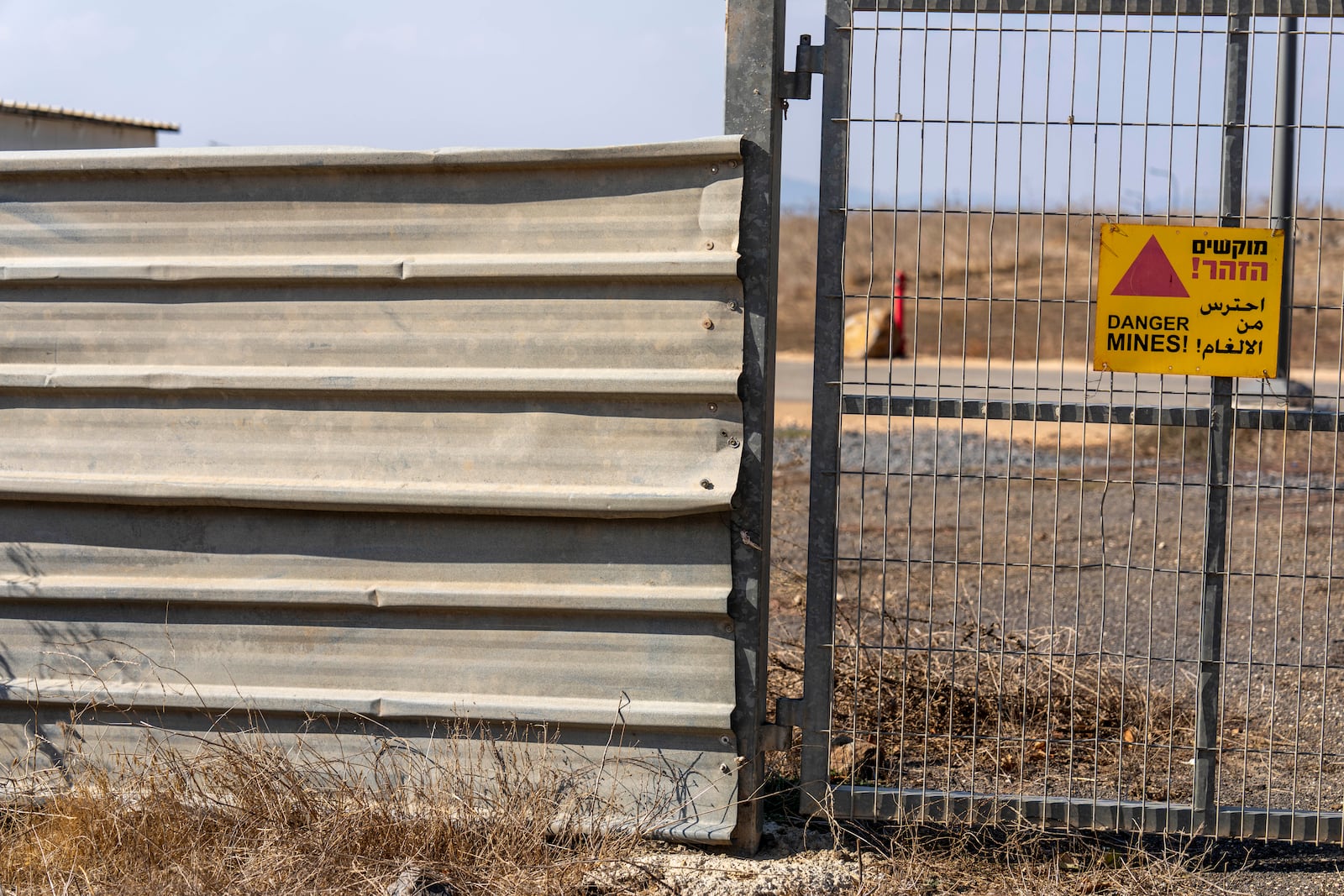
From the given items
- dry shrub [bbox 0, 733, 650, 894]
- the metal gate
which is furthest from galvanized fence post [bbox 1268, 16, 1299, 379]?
dry shrub [bbox 0, 733, 650, 894]

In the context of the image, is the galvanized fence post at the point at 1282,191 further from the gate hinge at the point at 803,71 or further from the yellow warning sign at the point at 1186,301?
the gate hinge at the point at 803,71

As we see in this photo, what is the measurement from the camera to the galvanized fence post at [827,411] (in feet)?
11.1

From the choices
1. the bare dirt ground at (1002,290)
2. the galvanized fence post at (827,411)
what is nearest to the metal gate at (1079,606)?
the galvanized fence post at (827,411)

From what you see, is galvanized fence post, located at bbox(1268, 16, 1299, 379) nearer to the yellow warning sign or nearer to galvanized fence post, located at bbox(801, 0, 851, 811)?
the yellow warning sign

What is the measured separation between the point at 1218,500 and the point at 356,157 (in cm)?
266

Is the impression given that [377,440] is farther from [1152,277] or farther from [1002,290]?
[1002,290]

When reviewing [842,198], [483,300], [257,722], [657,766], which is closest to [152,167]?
[483,300]

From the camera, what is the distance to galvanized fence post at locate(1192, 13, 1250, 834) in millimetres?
3305

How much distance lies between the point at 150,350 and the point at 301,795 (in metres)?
1.44

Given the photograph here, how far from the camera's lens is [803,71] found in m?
3.42

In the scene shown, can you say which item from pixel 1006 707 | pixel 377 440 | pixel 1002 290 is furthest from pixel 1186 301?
pixel 1002 290

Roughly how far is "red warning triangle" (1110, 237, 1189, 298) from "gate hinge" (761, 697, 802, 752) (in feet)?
4.90

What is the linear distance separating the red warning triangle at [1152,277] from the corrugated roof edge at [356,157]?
3.78 ft

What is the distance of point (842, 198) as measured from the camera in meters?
3.37
